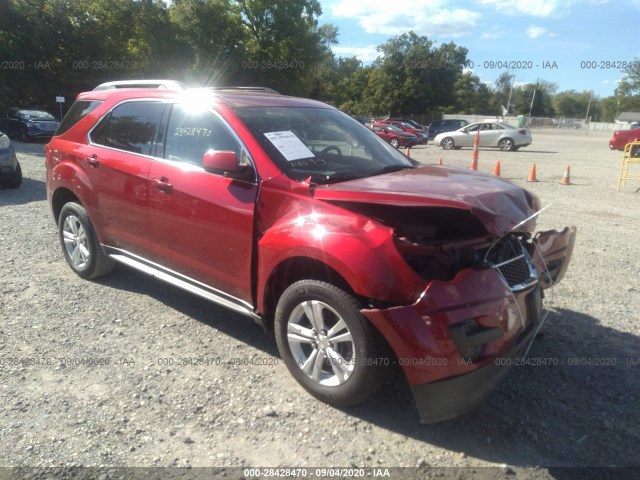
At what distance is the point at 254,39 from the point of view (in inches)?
1629

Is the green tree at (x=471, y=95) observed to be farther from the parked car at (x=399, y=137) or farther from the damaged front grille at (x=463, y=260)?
the damaged front grille at (x=463, y=260)

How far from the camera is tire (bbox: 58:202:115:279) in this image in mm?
4777

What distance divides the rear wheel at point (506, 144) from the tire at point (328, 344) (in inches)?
965

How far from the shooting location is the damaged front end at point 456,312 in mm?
2527

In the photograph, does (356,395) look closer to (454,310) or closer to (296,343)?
(296,343)

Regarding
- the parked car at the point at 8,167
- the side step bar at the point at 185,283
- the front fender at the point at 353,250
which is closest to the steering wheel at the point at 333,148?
the front fender at the point at 353,250

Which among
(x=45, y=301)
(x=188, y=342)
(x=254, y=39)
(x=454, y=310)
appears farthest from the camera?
(x=254, y=39)

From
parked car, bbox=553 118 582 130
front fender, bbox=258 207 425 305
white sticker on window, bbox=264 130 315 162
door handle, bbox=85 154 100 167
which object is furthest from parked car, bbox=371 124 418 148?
parked car, bbox=553 118 582 130

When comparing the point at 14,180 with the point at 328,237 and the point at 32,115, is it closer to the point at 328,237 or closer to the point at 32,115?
the point at 328,237

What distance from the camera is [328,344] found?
2.97 m

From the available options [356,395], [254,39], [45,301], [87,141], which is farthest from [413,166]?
[254,39]

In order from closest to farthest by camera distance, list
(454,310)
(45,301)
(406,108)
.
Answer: (454,310)
(45,301)
(406,108)

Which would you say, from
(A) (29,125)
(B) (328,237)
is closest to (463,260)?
(B) (328,237)

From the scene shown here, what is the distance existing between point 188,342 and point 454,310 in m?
2.19
